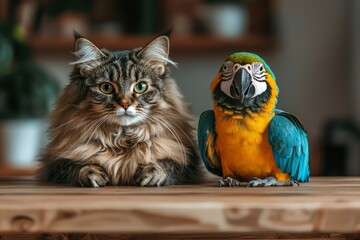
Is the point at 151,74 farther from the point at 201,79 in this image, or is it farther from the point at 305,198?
the point at 201,79

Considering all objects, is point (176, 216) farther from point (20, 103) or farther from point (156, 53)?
point (20, 103)

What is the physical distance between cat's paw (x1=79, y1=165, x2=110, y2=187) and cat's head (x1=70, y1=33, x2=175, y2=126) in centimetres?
8

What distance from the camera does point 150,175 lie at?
94 centimetres

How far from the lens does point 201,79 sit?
2.94 m

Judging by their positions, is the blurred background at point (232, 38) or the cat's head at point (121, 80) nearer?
the cat's head at point (121, 80)

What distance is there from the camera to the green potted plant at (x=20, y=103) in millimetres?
2537

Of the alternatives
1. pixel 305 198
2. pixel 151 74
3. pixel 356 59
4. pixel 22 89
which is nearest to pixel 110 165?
pixel 151 74

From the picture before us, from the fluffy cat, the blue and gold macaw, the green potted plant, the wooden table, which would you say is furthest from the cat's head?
the green potted plant

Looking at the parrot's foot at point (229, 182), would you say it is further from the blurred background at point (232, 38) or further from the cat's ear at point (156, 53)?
the blurred background at point (232, 38)

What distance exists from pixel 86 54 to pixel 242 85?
0.25 meters

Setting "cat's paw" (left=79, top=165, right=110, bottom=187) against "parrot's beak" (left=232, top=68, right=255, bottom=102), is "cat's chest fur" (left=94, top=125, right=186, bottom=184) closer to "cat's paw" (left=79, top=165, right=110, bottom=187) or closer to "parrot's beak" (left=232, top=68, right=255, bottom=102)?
"cat's paw" (left=79, top=165, right=110, bottom=187)

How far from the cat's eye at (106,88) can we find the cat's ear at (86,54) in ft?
0.13

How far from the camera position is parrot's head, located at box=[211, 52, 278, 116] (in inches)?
34.9

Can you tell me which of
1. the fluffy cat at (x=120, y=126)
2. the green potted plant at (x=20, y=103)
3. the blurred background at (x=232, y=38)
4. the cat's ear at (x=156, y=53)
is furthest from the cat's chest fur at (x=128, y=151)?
the blurred background at (x=232, y=38)
